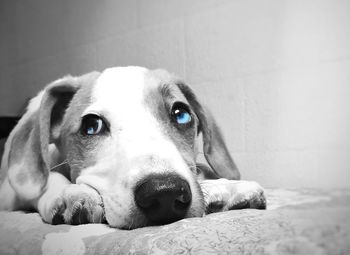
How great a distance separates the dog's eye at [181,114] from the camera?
128 centimetres

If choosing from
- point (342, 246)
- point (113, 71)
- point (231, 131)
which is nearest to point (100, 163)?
A: point (113, 71)

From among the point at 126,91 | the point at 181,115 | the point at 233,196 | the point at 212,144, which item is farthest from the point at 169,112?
the point at 233,196

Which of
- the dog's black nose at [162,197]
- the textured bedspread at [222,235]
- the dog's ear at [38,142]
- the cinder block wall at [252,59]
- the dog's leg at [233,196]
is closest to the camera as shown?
the textured bedspread at [222,235]

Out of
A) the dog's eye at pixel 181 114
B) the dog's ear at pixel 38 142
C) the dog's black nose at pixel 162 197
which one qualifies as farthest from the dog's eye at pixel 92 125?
the dog's black nose at pixel 162 197

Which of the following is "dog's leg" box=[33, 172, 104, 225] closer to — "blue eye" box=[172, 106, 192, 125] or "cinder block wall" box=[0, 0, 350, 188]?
"blue eye" box=[172, 106, 192, 125]

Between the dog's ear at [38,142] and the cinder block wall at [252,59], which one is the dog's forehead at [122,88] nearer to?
the dog's ear at [38,142]

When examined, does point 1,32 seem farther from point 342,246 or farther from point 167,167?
point 342,246

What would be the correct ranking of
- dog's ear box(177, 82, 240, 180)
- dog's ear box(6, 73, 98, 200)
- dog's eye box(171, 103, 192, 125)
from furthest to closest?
dog's ear box(177, 82, 240, 180) < dog's eye box(171, 103, 192, 125) < dog's ear box(6, 73, 98, 200)

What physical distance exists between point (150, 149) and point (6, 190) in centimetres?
70

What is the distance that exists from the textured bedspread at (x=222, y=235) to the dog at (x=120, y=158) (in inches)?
2.8

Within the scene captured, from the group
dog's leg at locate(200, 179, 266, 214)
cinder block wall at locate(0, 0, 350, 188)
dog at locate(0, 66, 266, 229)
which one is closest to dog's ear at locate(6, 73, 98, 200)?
dog at locate(0, 66, 266, 229)

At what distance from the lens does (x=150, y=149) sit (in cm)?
99

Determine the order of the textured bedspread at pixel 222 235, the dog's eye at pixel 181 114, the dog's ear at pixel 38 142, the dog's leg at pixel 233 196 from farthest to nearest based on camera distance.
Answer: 1. the dog's eye at pixel 181 114
2. the dog's ear at pixel 38 142
3. the dog's leg at pixel 233 196
4. the textured bedspread at pixel 222 235

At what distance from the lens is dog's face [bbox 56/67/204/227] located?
2.89 feet
